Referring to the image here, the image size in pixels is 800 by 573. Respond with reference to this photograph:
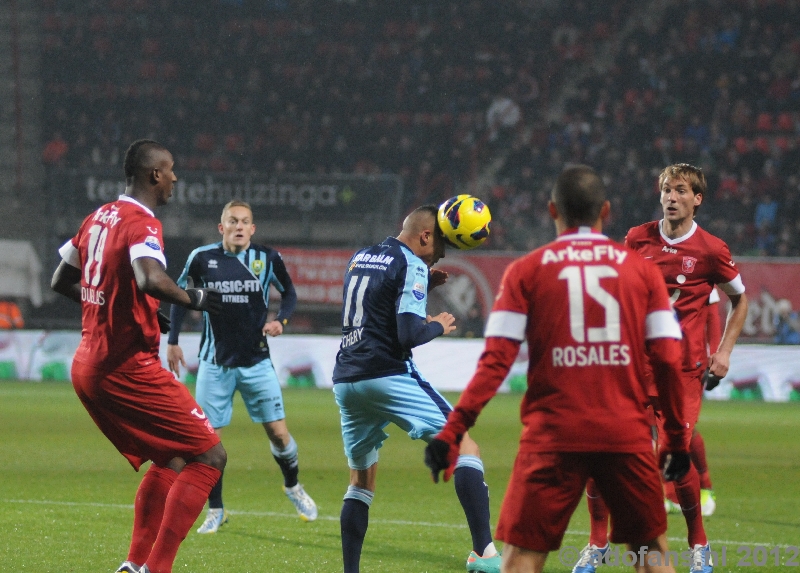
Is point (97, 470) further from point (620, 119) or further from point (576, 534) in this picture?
point (620, 119)

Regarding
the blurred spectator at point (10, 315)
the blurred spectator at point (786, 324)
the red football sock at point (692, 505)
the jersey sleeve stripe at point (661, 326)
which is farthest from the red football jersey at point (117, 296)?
the blurred spectator at point (10, 315)

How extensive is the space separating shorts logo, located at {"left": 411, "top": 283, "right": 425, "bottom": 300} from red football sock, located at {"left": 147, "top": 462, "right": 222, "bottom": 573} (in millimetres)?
1269

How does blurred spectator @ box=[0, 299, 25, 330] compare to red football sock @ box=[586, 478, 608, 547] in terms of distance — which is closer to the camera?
red football sock @ box=[586, 478, 608, 547]

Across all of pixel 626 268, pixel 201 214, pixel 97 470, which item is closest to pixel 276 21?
pixel 201 214

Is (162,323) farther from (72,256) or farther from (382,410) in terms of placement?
(382,410)

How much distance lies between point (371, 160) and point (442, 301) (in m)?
6.04

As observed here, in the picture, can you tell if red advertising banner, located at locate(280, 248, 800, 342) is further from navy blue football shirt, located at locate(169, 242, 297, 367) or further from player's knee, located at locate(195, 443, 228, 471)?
player's knee, located at locate(195, 443, 228, 471)

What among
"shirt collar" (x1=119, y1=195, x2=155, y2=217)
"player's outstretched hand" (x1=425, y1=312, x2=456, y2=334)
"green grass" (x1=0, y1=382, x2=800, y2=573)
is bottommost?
"green grass" (x1=0, y1=382, x2=800, y2=573)

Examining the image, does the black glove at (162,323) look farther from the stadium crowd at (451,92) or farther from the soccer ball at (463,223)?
the stadium crowd at (451,92)

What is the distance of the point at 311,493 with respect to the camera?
9.24 m

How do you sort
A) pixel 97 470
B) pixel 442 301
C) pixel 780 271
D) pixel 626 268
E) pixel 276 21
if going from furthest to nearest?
pixel 276 21 → pixel 442 301 → pixel 780 271 → pixel 97 470 → pixel 626 268

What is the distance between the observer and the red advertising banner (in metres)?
20.6

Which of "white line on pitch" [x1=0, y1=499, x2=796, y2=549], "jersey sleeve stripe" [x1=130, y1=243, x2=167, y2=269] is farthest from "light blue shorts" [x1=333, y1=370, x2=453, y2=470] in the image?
"white line on pitch" [x1=0, y1=499, x2=796, y2=549]

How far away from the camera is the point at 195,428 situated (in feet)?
17.0
